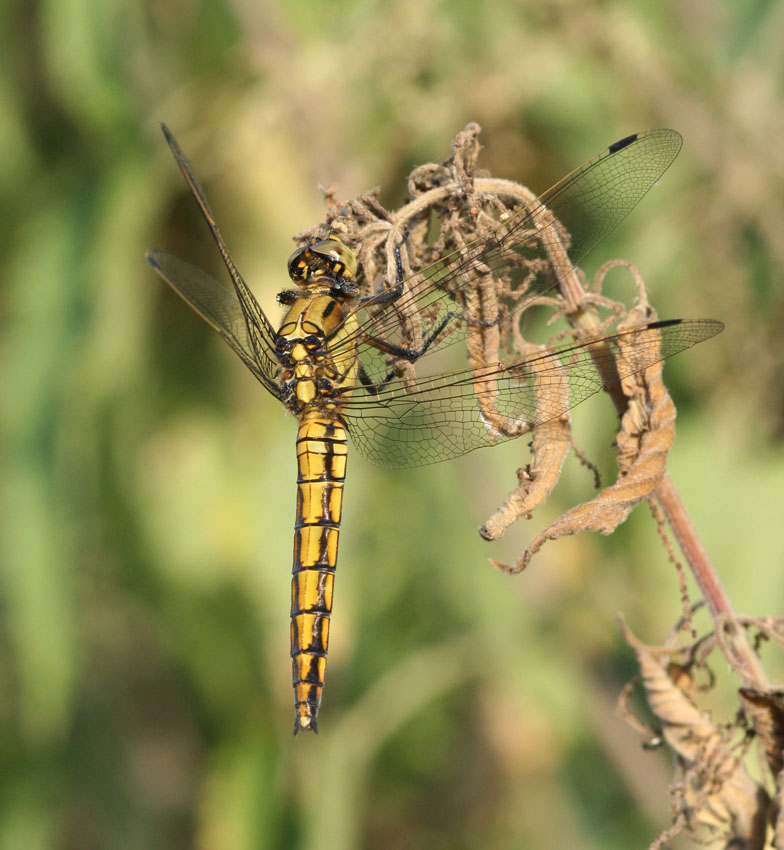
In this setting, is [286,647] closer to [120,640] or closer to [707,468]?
[120,640]

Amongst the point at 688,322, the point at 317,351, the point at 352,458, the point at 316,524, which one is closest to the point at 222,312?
the point at 317,351


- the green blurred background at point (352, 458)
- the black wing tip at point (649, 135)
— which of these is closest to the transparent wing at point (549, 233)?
the black wing tip at point (649, 135)

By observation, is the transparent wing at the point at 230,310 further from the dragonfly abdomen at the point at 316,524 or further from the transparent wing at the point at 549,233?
the transparent wing at the point at 549,233

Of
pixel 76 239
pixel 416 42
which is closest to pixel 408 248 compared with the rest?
pixel 416 42

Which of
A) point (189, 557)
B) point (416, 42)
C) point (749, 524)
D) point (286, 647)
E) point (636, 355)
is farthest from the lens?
→ point (189, 557)

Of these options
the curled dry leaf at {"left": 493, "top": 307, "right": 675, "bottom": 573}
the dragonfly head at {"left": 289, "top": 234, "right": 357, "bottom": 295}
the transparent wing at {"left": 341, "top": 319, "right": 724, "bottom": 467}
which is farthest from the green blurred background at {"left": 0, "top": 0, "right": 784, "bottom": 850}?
the curled dry leaf at {"left": 493, "top": 307, "right": 675, "bottom": 573}

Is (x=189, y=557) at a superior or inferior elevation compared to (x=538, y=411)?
superior
